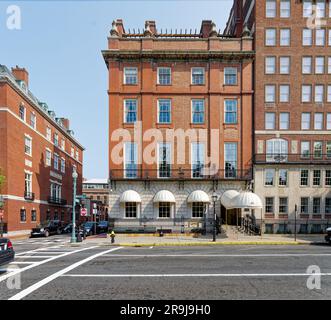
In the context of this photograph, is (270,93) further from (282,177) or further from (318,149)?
(282,177)

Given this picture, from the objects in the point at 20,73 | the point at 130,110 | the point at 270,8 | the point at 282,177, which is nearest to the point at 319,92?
the point at 282,177

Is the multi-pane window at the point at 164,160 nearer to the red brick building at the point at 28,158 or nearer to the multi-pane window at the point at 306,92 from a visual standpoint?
the red brick building at the point at 28,158

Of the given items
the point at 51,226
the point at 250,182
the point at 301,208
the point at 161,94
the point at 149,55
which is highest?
the point at 149,55

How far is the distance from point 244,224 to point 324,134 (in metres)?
14.2

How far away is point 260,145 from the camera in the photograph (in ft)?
99.3

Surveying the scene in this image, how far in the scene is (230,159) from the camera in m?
29.6

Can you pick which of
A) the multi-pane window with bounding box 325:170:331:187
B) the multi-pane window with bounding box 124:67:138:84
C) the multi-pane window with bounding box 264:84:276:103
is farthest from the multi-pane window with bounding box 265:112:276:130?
the multi-pane window with bounding box 124:67:138:84

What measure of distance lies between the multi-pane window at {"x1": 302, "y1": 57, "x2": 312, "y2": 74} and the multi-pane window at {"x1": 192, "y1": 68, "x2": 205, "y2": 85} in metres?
12.0

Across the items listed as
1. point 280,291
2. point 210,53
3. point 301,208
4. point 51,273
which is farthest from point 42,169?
point 280,291

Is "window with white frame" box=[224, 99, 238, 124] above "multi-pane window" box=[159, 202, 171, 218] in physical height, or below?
above

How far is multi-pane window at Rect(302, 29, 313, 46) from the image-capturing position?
3117 centimetres

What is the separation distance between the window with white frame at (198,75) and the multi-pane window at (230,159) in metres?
7.72

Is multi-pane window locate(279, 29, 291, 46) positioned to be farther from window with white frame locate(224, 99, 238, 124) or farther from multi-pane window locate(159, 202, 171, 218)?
multi-pane window locate(159, 202, 171, 218)
